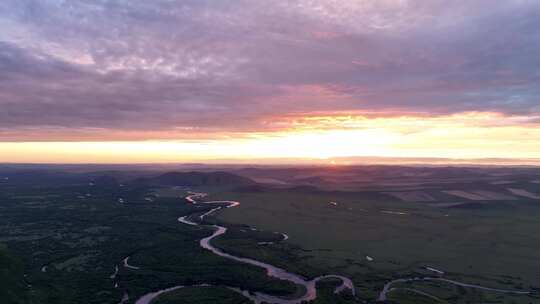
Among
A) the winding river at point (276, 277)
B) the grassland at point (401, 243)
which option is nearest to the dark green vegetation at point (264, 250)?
the grassland at point (401, 243)

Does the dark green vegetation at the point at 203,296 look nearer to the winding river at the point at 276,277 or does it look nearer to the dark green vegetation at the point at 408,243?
the winding river at the point at 276,277

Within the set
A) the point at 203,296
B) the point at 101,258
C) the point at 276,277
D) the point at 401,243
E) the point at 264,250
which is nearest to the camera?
the point at 203,296

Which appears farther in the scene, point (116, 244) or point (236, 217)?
point (236, 217)

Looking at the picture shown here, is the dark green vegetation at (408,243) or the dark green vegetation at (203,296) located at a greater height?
the dark green vegetation at (408,243)

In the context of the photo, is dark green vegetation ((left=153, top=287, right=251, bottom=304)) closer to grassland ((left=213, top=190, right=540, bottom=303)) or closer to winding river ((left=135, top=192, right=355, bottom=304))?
winding river ((left=135, top=192, right=355, bottom=304))

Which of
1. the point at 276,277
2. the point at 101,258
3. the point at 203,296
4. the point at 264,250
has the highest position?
the point at 264,250

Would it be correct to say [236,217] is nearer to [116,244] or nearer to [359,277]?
[116,244]

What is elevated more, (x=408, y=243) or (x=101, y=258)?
(x=101, y=258)

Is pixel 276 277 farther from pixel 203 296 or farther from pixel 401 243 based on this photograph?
pixel 401 243

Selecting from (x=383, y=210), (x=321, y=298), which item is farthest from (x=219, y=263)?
(x=383, y=210)

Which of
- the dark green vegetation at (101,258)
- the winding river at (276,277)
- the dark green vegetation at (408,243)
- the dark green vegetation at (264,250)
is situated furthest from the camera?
the dark green vegetation at (408,243)

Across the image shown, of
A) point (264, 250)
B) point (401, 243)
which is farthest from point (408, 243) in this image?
point (264, 250)
